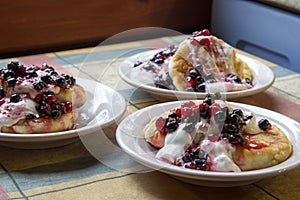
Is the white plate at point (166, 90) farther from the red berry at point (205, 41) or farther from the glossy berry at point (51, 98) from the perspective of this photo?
the glossy berry at point (51, 98)

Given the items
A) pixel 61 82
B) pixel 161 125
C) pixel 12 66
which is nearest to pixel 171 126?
pixel 161 125

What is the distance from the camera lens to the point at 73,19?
8.56 ft

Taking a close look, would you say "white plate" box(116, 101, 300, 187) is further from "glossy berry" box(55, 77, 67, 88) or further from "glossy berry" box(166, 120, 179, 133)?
"glossy berry" box(55, 77, 67, 88)

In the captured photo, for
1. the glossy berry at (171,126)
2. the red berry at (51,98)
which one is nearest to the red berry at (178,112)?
the glossy berry at (171,126)

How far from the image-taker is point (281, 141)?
3.30ft

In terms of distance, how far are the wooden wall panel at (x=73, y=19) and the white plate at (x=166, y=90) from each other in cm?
106

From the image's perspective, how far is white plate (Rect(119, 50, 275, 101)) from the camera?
1302 millimetres

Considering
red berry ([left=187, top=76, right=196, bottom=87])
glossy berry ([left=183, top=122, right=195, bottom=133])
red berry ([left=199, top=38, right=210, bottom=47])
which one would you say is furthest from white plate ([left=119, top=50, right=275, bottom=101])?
glossy berry ([left=183, top=122, right=195, bottom=133])

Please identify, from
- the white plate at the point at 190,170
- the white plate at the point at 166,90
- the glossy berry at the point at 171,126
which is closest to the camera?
the white plate at the point at 190,170

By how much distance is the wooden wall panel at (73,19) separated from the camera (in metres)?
2.47

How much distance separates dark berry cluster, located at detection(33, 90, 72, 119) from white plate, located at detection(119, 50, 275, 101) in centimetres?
29

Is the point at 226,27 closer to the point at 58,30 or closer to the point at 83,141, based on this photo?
the point at 58,30

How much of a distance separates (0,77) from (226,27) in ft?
5.79

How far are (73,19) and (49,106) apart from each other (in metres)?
1.57
